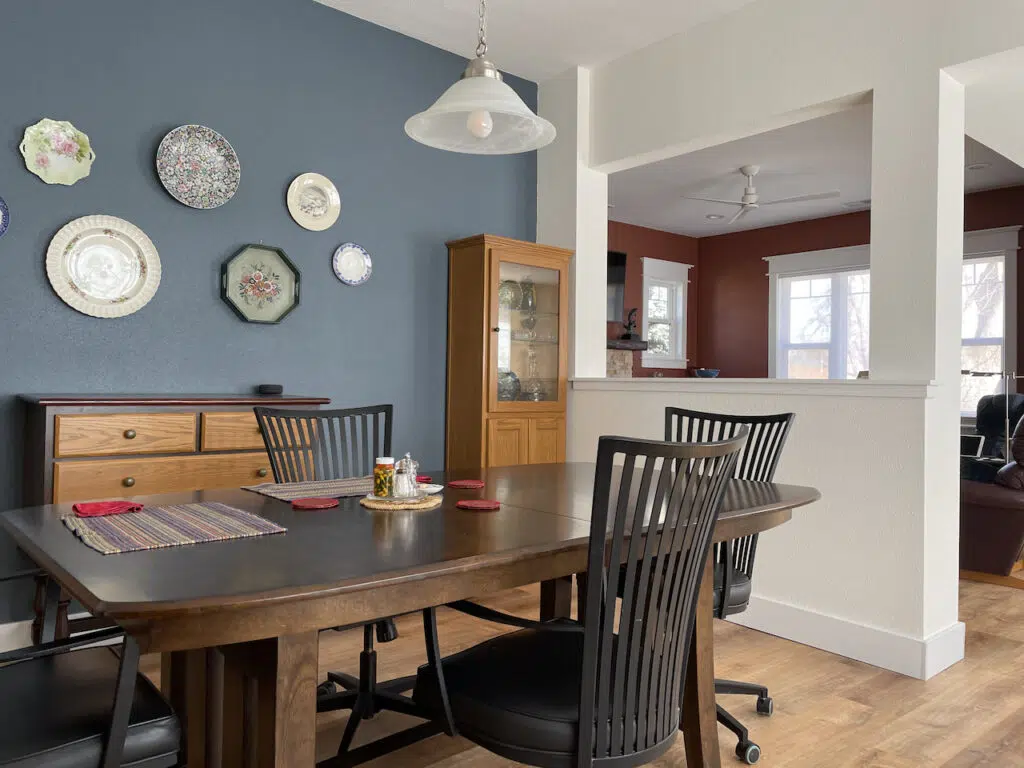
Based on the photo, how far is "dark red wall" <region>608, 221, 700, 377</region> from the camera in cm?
764

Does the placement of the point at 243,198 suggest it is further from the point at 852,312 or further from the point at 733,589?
the point at 852,312

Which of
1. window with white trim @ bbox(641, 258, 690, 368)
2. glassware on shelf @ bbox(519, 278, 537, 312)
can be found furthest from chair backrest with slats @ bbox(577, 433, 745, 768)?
window with white trim @ bbox(641, 258, 690, 368)

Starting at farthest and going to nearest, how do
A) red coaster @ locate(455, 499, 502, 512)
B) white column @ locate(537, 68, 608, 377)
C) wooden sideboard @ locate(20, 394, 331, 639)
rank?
white column @ locate(537, 68, 608, 377), wooden sideboard @ locate(20, 394, 331, 639), red coaster @ locate(455, 499, 502, 512)

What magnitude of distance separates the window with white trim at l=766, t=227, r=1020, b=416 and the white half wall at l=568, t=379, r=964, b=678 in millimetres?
3948

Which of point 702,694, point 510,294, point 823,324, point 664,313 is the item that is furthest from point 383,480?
point 823,324

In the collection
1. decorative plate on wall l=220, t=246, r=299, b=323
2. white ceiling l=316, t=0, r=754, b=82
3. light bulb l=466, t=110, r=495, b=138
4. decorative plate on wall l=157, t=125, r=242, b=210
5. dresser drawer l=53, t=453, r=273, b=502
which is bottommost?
dresser drawer l=53, t=453, r=273, b=502

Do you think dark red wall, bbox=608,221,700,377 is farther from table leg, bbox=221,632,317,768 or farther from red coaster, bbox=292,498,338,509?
table leg, bbox=221,632,317,768

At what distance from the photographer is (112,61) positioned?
3.08m

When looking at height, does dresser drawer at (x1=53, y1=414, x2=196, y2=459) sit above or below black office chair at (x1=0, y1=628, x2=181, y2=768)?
above

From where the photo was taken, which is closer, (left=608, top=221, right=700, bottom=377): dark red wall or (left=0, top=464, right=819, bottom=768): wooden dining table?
(left=0, top=464, right=819, bottom=768): wooden dining table

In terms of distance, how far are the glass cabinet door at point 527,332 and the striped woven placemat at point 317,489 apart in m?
1.79

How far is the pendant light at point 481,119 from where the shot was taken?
2.10m

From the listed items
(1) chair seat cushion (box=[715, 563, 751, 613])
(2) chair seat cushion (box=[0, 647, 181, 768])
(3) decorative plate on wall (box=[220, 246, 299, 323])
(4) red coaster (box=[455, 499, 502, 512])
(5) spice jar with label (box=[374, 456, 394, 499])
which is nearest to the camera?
(2) chair seat cushion (box=[0, 647, 181, 768])

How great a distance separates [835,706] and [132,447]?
2526mm
